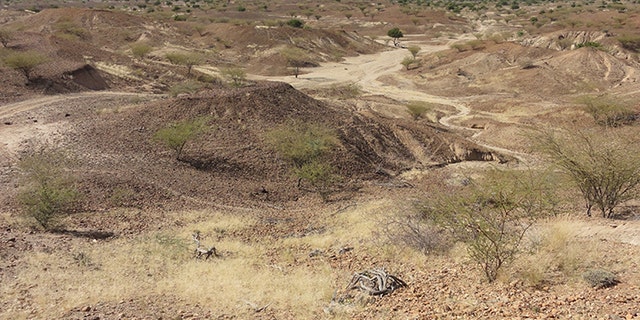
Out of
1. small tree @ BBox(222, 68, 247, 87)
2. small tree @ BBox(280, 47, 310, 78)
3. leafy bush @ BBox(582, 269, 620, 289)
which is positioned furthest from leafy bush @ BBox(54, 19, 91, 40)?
leafy bush @ BBox(582, 269, 620, 289)

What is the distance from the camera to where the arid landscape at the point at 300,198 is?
10.2 metres

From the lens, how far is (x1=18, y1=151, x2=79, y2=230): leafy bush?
49.1 ft

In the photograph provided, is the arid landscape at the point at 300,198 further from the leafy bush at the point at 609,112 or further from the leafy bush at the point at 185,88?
the leafy bush at the point at 185,88

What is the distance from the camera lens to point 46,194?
49.4 feet

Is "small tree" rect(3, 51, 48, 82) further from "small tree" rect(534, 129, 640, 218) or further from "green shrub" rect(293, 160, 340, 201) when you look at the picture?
"small tree" rect(534, 129, 640, 218)

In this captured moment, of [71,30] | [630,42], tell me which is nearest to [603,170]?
[630,42]

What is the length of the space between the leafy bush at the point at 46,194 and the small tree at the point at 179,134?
5.02 m

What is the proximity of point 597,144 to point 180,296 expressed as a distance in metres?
15.2

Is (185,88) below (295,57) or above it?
above

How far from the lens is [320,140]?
951 inches

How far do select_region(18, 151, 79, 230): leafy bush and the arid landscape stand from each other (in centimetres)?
10

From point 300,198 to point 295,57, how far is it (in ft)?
148

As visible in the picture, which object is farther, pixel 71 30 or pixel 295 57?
pixel 295 57

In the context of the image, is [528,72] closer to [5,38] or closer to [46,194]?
[46,194]
